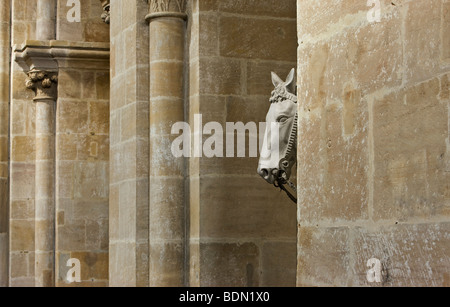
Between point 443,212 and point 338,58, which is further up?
point 338,58

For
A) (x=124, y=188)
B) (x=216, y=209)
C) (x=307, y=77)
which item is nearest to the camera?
(x=307, y=77)

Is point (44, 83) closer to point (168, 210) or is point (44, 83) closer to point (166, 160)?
point (166, 160)

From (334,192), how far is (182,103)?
9.21 ft

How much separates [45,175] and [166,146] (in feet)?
11.3

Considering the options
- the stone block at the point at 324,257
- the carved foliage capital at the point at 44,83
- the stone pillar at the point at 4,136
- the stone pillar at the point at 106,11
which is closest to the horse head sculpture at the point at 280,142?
the stone block at the point at 324,257

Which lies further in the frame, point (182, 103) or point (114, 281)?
point (114, 281)

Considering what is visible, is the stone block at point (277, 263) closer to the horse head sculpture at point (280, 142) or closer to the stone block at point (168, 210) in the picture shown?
the stone block at point (168, 210)

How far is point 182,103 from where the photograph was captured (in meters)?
6.62

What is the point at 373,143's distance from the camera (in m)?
3.70

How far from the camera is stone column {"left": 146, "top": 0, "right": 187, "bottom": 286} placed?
652 centimetres

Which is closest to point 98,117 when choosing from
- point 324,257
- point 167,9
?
point 167,9

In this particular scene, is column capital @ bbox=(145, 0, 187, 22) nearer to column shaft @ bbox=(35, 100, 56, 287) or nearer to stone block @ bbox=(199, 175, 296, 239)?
stone block @ bbox=(199, 175, 296, 239)
